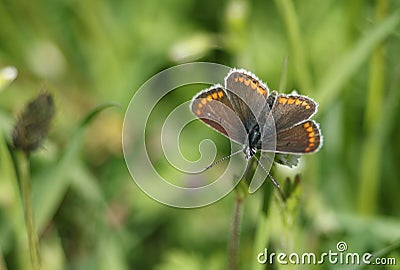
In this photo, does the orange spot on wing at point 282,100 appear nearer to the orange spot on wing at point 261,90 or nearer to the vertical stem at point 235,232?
the orange spot on wing at point 261,90

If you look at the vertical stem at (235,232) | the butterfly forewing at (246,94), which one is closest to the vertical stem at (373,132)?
the vertical stem at (235,232)

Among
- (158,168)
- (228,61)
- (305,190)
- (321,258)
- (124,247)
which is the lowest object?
(321,258)

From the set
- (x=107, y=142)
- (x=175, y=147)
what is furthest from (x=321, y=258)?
(x=107, y=142)

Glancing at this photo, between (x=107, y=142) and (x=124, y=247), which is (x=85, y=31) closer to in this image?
(x=107, y=142)
